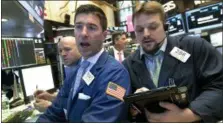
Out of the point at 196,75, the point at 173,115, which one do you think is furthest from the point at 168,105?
the point at 196,75

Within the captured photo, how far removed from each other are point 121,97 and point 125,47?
2.77 meters

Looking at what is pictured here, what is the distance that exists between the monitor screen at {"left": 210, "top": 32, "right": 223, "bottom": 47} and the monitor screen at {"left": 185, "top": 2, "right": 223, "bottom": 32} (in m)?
0.09

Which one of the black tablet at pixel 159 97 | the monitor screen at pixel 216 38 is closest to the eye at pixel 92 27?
the black tablet at pixel 159 97

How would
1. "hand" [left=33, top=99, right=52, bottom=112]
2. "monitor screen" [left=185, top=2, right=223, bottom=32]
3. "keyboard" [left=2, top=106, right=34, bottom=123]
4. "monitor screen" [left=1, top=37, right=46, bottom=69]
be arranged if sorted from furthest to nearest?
"monitor screen" [left=185, top=2, right=223, bottom=32]
"monitor screen" [left=1, top=37, right=46, bottom=69]
"hand" [left=33, top=99, right=52, bottom=112]
"keyboard" [left=2, top=106, right=34, bottom=123]

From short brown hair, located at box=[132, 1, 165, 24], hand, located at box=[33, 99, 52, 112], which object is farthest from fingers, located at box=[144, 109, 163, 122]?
hand, located at box=[33, 99, 52, 112]

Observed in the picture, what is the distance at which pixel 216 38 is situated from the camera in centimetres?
316

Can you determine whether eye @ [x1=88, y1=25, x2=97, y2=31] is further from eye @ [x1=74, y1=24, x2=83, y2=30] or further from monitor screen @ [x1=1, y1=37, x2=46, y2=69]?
monitor screen @ [x1=1, y1=37, x2=46, y2=69]

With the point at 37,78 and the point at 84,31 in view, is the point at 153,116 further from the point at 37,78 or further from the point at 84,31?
the point at 37,78

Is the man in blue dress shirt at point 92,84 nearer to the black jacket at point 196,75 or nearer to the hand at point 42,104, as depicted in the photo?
the black jacket at point 196,75

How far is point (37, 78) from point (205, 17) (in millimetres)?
2021

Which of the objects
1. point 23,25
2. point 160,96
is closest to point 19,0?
point 23,25

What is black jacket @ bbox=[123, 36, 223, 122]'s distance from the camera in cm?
125

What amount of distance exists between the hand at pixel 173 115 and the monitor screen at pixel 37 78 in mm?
1615

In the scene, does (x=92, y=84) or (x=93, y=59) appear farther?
(x=93, y=59)
